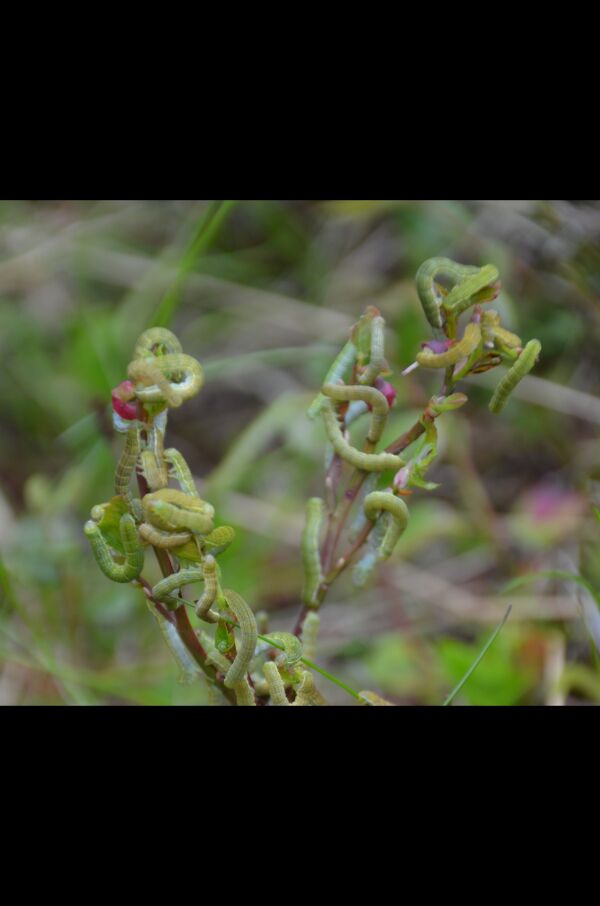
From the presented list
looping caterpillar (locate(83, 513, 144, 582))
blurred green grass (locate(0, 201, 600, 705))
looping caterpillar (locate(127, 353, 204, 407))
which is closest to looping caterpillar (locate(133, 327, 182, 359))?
looping caterpillar (locate(127, 353, 204, 407))

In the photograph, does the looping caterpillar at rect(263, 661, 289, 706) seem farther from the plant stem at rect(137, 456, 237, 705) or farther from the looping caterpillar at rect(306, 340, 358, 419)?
the looping caterpillar at rect(306, 340, 358, 419)

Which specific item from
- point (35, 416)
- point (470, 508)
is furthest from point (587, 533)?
point (35, 416)

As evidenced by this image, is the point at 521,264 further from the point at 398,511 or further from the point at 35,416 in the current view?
the point at 398,511

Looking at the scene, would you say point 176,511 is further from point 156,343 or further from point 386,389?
point 386,389

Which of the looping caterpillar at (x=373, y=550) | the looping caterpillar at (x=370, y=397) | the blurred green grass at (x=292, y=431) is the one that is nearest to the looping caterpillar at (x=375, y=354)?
the looping caterpillar at (x=370, y=397)

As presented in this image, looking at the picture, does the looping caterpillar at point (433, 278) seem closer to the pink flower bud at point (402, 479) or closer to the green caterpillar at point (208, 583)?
the pink flower bud at point (402, 479)
